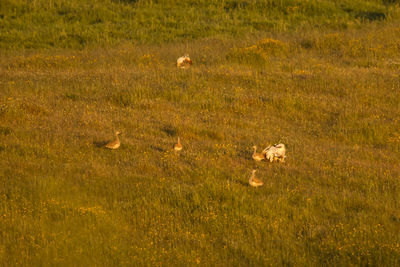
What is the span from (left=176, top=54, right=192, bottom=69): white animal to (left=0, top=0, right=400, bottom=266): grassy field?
48cm

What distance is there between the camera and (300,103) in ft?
46.7

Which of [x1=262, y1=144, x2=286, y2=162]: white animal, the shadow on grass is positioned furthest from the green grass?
[x1=262, y1=144, x2=286, y2=162]: white animal

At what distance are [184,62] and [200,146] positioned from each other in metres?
7.87

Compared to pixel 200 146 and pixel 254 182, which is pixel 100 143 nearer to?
→ pixel 200 146

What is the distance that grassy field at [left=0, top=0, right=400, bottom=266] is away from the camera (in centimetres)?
708

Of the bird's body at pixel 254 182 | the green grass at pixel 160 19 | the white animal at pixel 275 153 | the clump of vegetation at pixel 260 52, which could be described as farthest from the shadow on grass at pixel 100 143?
the green grass at pixel 160 19

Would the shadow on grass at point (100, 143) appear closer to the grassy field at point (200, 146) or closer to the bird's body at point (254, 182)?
the grassy field at point (200, 146)

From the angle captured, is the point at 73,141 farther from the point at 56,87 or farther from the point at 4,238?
the point at 56,87

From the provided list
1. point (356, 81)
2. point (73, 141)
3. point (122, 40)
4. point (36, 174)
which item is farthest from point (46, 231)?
point (122, 40)

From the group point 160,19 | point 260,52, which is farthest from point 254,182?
point 160,19

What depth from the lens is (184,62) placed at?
60.2 ft

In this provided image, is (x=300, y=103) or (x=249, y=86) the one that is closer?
(x=300, y=103)

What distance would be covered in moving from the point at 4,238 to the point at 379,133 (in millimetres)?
8194

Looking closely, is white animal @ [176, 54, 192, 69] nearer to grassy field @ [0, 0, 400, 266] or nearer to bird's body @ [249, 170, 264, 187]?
grassy field @ [0, 0, 400, 266]
